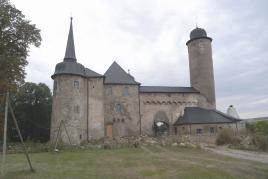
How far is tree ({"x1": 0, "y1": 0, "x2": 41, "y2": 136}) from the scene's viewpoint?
16438mm

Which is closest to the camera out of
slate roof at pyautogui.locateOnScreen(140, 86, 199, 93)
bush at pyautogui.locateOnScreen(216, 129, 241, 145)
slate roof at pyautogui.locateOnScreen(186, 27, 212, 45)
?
bush at pyautogui.locateOnScreen(216, 129, 241, 145)

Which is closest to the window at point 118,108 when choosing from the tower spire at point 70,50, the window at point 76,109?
the window at point 76,109

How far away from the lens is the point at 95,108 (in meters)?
30.7

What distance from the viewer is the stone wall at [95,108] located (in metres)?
30.1

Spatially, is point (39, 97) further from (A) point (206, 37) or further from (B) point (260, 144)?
(B) point (260, 144)

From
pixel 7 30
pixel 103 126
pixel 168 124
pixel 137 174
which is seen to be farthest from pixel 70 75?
Answer: pixel 137 174

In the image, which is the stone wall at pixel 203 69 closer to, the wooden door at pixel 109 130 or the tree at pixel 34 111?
the wooden door at pixel 109 130

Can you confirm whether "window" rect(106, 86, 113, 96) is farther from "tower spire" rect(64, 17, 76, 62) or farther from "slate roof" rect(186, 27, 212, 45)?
"slate roof" rect(186, 27, 212, 45)

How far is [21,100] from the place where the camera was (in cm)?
3866

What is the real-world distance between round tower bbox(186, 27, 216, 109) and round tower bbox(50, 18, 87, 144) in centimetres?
1707

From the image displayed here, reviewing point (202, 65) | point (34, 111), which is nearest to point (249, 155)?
point (202, 65)

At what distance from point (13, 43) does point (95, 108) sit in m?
14.3

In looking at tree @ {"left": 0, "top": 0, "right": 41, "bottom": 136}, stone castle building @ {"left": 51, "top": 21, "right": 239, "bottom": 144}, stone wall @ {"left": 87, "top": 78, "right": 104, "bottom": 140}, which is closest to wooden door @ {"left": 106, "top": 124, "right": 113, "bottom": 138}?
stone castle building @ {"left": 51, "top": 21, "right": 239, "bottom": 144}

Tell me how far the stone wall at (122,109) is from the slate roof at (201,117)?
559 cm
